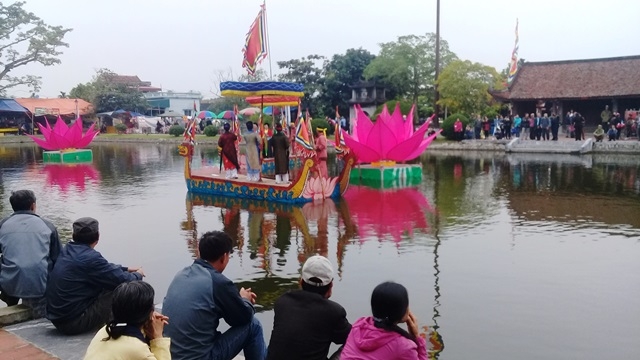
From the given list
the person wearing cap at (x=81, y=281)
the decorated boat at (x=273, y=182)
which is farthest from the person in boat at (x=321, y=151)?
the person wearing cap at (x=81, y=281)

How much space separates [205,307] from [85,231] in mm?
1224

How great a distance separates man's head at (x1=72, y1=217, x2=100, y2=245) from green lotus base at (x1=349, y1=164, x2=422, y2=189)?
32.9 ft

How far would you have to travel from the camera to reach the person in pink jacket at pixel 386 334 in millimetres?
2693

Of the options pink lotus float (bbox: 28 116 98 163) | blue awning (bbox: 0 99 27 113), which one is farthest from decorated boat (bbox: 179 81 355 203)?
blue awning (bbox: 0 99 27 113)

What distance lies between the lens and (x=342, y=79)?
34969 mm

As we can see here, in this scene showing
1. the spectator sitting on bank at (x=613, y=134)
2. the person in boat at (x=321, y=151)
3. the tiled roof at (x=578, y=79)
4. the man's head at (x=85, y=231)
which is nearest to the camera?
the man's head at (x=85, y=231)

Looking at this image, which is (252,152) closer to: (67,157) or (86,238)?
(86,238)

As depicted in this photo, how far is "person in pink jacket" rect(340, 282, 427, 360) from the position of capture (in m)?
2.69

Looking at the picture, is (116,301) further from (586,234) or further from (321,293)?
(586,234)

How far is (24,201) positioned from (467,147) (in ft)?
66.8

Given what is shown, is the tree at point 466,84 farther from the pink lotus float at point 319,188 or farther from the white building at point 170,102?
the white building at point 170,102

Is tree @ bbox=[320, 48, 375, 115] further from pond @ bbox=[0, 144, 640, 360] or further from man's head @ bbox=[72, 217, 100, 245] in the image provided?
man's head @ bbox=[72, 217, 100, 245]

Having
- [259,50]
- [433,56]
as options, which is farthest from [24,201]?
[433,56]

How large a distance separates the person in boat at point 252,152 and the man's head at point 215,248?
8.58 metres
